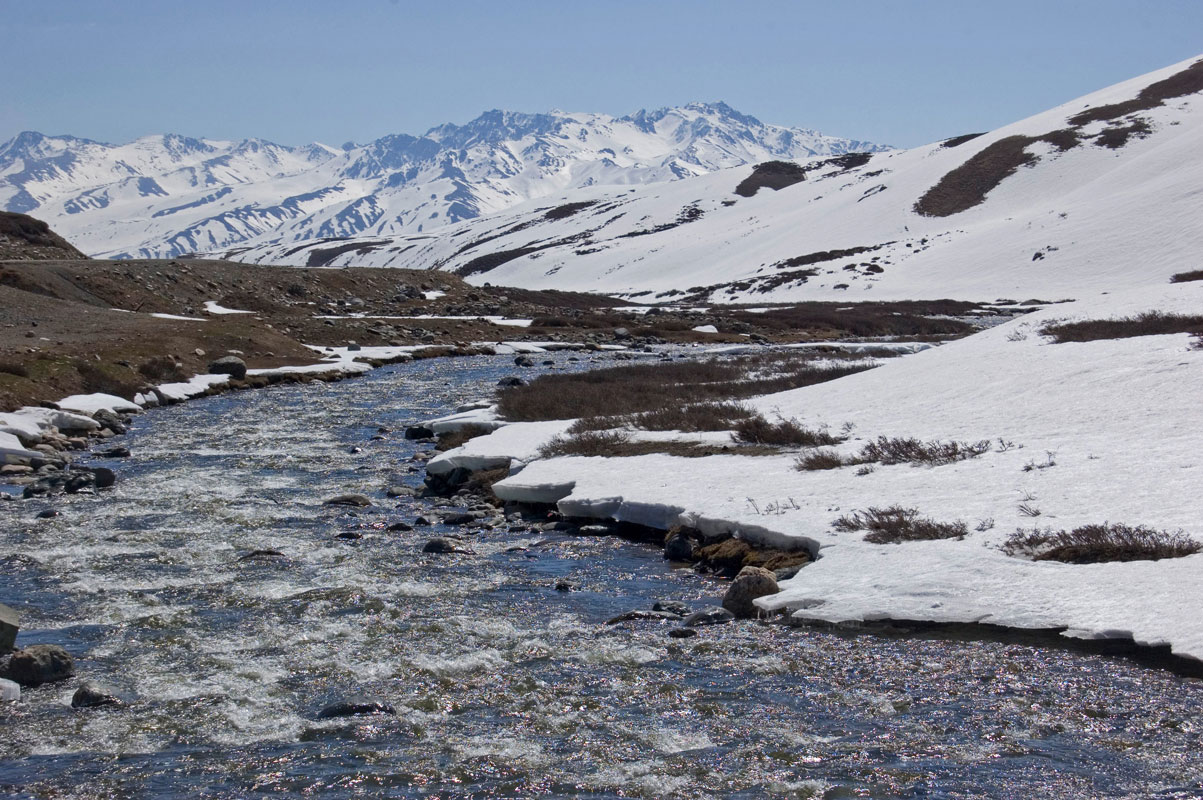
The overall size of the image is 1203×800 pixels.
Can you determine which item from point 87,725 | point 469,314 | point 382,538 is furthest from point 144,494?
point 469,314

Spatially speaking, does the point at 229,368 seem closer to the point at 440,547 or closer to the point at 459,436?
the point at 459,436

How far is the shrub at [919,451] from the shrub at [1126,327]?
7899mm

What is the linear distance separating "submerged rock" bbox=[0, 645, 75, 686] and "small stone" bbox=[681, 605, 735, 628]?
619 cm

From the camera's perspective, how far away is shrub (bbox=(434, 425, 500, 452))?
23656 millimetres

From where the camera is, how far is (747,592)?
11445mm

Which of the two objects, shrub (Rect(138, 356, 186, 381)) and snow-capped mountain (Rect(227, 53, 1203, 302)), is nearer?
shrub (Rect(138, 356, 186, 381))

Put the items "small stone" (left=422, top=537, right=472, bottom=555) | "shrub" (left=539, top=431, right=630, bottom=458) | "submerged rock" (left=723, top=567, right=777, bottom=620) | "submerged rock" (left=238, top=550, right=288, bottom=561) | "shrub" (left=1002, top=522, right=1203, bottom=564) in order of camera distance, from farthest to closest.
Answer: "shrub" (left=539, top=431, right=630, bottom=458) < "small stone" (left=422, top=537, right=472, bottom=555) < "submerged rock" (left=238, top=550, right=288, bottom=561) < "submerged rock" (left=723, top=567, right=777, bottom=620) < "shrub" (left=1002, top=522, right=1203, bottom=564)

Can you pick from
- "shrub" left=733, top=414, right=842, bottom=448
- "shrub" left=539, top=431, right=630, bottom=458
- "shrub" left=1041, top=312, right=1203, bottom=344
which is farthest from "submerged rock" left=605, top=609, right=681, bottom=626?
"shrub" left=1041, top=312, right=1203, bottom=344

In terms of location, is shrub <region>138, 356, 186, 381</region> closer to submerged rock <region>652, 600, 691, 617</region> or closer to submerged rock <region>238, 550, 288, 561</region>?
submerged rock <region>238, 550, 288, 561</region>

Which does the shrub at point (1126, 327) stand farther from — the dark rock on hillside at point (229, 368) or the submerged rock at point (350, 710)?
the dark rock on hillside at point (229, 368)

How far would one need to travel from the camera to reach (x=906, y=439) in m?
17.5

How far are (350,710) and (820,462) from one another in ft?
32.0

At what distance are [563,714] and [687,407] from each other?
15.6m

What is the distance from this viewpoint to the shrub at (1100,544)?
10.5 metres
